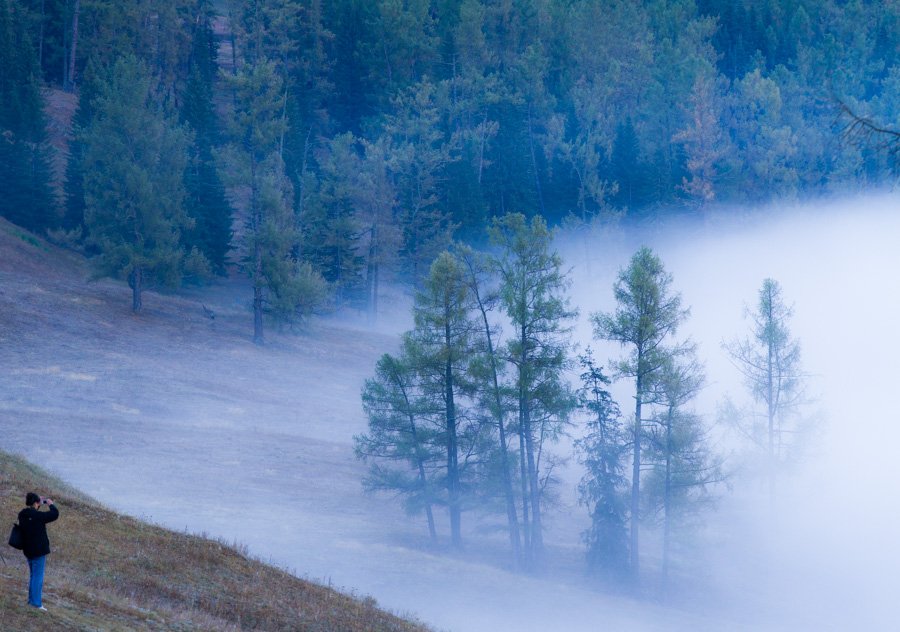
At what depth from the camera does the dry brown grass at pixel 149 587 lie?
9922 mm

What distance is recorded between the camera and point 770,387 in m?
34.0

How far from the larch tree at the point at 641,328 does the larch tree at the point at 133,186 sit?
2988 cm

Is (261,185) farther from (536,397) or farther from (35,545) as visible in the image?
(35,545)

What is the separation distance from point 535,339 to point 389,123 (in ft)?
162

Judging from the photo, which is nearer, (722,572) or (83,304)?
(722,572)

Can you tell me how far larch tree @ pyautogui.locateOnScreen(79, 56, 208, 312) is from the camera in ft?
151

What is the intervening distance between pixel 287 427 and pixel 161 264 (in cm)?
1603

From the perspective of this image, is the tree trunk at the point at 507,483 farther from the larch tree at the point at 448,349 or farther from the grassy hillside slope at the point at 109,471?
the grassy hillside slope at the point at 109,471

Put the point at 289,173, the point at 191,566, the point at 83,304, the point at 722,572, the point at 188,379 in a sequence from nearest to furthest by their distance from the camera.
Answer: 1. the point at 191,566
2. the point at 722,572
3. the point at 188,379
4. the point at 83,304
5. the point at 289,173

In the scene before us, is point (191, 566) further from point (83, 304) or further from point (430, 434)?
point (83, 304)

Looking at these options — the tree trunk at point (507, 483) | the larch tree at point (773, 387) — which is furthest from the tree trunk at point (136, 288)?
the larch tree at point (773, 387)

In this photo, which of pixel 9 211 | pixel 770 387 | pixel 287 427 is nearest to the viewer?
pixel 770 387

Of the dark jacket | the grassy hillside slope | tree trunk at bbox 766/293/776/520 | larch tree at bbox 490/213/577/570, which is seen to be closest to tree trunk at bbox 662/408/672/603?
larch tree at bbox 490/213/577/570

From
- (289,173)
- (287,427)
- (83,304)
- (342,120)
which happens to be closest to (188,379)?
(287,427)
